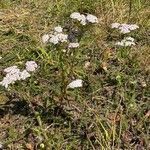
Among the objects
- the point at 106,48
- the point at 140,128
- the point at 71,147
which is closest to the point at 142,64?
the point at 106,48

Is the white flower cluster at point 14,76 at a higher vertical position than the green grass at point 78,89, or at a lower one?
higher

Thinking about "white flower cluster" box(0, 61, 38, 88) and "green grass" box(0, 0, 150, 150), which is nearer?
"white flower cluster" box(0, 61, 38, 88)

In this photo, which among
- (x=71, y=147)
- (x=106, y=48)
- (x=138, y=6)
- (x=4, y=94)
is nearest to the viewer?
(x=71, y=147)

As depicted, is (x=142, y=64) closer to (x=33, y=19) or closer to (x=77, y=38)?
(x=77, y=38)

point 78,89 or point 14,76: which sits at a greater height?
point 14,76

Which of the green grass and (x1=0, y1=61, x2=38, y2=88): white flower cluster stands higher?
(x1=0, y1=61, x2=38, y2=88): white flower cluster

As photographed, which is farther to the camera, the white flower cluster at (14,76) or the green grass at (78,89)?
the green grass at (78,89)

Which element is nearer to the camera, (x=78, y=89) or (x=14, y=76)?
(x=14, y=76)

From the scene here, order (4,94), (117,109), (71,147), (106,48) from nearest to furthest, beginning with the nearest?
(71,147) < (117,109) < (4,94) < (106,48)
